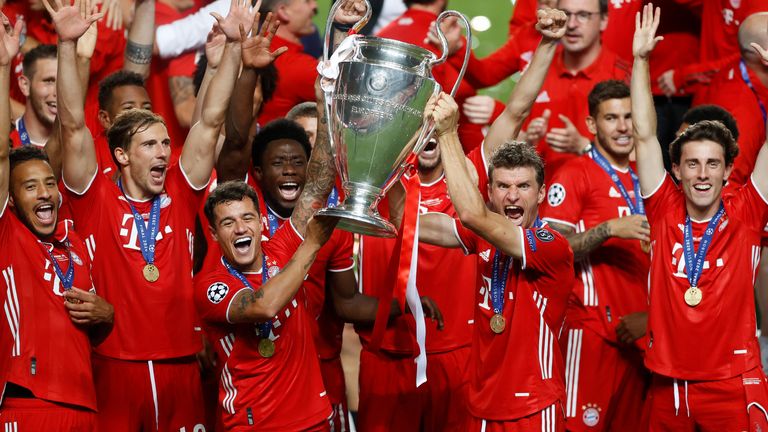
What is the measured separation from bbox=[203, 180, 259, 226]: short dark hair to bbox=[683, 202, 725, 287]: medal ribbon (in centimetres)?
205

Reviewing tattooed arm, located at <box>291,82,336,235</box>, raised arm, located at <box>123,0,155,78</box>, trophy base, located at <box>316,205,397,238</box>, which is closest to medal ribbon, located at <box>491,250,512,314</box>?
tattooed arm, located at <box>291,82,336,235</box>

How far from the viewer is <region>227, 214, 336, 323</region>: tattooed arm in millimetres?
4543

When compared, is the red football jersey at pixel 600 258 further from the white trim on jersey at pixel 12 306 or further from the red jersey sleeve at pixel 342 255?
the white trim on jersey at pixel 12 306

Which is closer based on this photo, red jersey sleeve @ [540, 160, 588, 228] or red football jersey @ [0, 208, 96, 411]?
red football jersey @ [0, 208, 96, 411]

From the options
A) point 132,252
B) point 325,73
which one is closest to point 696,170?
point 325,73

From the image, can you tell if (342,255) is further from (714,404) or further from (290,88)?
(290,88)

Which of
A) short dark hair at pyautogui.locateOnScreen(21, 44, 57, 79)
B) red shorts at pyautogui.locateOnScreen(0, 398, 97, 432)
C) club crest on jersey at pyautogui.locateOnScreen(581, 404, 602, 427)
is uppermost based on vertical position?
short dark hair at pyautogui.locateOnScreen(21, 44, 57, 79)

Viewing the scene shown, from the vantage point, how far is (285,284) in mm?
4629

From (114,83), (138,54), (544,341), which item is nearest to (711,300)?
(544,341)

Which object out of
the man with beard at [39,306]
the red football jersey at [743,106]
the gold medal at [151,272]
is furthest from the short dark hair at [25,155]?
the red football jersey at [743,106]

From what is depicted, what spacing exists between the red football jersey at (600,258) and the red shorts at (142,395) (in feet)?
7.20

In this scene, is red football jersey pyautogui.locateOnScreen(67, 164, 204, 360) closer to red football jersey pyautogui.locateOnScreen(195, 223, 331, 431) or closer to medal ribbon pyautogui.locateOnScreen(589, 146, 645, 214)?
red football jersey pyautogui.locateOnScreen(195, 223, 331, 431)

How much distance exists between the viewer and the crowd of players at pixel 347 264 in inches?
195

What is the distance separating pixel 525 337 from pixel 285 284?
1.12 metres
